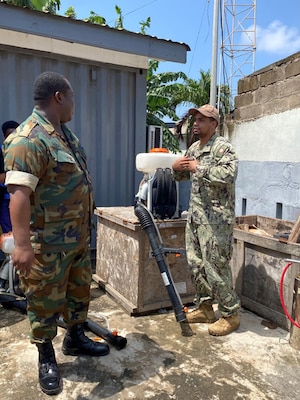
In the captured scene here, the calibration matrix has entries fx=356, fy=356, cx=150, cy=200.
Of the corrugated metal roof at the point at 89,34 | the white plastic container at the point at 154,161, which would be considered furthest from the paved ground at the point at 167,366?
the corrugated metal roof at the point at 89,34

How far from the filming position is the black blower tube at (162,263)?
9.40ft

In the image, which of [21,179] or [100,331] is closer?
[21,179]

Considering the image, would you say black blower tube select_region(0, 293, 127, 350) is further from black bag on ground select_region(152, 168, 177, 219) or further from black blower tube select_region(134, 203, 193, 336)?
black bag on ground select_region(152, 168, 177, 219)

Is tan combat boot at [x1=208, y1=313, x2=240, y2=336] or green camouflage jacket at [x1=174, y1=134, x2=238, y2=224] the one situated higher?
green camouflage jacket at [x1=174, y1=134, x2=238, y2=224]

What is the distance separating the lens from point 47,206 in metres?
2.08

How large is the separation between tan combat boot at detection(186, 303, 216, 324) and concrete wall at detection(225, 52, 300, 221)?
1687 mm

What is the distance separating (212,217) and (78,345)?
4.55ft

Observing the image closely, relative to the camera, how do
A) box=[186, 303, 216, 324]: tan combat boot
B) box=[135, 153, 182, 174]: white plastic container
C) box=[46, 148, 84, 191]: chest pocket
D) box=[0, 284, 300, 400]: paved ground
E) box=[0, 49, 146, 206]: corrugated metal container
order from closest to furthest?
1. box=[46, 148, 84, 191]: chest pocket
2. box=[0, 284, 300, 400]: paved ground
3. box=[186, 303, 216, 324]: tan combat boot
4. box=[135, 153, 182, 174]: white plastic container
5. box=[0, 49, 146, 206]: corrugated metal container

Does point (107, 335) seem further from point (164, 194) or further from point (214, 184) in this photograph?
point (214, 184)

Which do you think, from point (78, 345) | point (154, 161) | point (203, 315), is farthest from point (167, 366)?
point (154, 161)

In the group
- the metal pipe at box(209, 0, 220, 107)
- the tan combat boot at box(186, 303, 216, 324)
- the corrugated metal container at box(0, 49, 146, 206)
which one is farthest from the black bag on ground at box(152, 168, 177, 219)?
the metal pipe at box(209, 0, 220, 107)

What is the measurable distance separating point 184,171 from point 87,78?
2.38 metres

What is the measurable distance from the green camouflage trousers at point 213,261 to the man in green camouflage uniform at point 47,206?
103 cm

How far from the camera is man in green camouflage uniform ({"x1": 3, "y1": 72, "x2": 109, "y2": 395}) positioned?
1.94m
